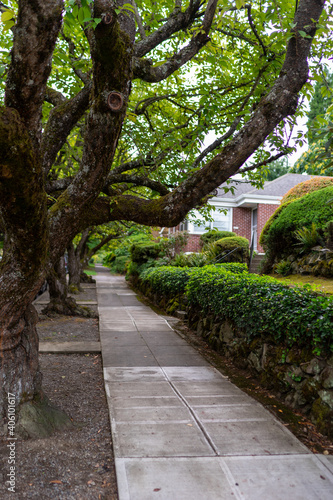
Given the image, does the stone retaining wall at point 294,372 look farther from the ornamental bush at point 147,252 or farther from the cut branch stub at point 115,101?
the ornamental bush at point 147,252

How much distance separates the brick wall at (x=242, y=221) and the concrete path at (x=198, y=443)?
18.5m

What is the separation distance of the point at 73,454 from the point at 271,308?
3005mm

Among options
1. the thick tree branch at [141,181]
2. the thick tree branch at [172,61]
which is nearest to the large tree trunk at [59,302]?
the thick tree branch at [141,181]

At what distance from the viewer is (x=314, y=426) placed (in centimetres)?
420

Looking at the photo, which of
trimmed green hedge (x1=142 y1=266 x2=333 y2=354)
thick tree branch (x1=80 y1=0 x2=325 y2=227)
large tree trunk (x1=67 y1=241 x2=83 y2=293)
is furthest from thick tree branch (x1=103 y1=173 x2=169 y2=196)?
large tree trunk (x1=67 y1=241 x2=83 y2=293)

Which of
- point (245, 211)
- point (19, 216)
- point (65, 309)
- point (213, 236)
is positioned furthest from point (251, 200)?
point (19, 216)

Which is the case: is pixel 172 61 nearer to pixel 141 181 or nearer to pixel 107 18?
pixel 141 181

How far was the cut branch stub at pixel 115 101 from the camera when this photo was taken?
376 cm

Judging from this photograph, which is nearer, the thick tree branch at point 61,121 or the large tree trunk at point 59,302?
the thick tree branch at point 61,121

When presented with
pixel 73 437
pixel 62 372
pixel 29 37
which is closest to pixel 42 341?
pixel 62 372

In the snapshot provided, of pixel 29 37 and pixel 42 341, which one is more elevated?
pixel 29 37

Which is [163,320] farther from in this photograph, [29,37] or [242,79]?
[29,37]

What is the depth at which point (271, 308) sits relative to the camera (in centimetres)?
520

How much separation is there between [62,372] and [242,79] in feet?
23.3
